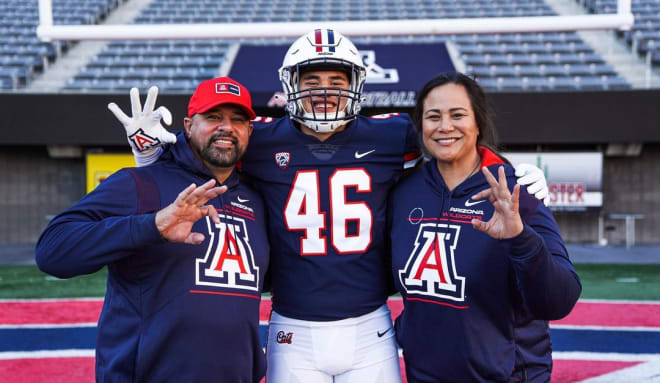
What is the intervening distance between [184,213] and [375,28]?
166 inches

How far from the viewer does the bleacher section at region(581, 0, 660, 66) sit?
1067 centimetres

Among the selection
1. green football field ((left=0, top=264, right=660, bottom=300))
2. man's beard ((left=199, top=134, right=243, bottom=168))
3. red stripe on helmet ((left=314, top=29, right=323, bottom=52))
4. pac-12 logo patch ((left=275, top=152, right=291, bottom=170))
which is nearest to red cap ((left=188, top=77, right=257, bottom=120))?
man's beard ((left=199, top=134, right=243, bottom=168))

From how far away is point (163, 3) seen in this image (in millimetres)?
14766

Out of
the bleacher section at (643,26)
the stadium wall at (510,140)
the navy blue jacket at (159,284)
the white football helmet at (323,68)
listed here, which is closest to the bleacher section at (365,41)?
the bleacher section at (643,26)

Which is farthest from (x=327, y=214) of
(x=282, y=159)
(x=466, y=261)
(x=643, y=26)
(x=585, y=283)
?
(x=643, y=26)

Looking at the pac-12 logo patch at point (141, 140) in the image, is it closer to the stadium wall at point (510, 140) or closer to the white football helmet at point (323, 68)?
the white football helmet at point (323, 68)

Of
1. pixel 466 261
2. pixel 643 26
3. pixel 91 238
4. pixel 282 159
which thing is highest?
pixel 643 26

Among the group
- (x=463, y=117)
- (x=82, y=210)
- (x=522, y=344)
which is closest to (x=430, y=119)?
(x=463, y=117)

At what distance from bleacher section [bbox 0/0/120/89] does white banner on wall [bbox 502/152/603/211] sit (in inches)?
361

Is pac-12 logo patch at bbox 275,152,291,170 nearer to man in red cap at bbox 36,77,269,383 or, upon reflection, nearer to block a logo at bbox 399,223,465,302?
man in red cap at bbox 36,77,269,383

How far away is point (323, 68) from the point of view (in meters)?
2.27

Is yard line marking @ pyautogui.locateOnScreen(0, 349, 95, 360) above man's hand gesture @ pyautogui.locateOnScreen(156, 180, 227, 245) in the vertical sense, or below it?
below

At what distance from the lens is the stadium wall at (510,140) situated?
832 centimetres

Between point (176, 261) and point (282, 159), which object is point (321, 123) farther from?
point (176, 261)
